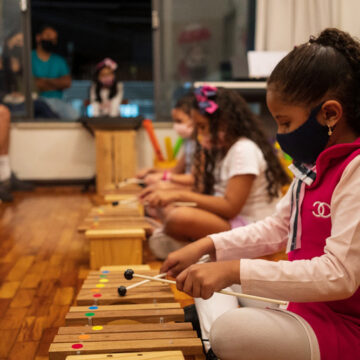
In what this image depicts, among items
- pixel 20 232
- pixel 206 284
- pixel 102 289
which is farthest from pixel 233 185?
pixel 20 232

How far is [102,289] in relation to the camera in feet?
4.86

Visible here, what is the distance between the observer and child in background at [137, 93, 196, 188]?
2820 mm

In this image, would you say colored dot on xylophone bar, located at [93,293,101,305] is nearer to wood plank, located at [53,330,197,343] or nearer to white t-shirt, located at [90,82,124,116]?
wood plank, located at [53,330,197,343]

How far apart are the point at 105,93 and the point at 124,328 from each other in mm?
3746

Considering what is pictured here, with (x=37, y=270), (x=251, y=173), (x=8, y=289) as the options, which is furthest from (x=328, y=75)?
(x=37, y=270)

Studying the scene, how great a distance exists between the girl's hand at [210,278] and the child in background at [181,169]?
1458 mm

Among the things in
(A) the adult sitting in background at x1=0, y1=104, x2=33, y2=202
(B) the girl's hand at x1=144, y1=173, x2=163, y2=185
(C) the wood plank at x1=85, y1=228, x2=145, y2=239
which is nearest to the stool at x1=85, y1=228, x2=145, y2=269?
(C) the wood plank at x1=85, y1=228, x2=145, y2=239

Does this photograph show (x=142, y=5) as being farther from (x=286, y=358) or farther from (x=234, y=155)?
(x=286, y=358)

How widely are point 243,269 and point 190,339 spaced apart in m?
0.25

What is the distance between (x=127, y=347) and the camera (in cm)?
108

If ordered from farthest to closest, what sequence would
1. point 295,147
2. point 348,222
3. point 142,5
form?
point 142,5
point 295,147
point 348,222

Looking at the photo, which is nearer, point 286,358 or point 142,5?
point 286,358

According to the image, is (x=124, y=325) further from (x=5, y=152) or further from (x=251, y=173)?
(x=5, y=152)

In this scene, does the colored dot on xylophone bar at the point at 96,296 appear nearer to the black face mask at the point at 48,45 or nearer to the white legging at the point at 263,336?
the white legging at the point at 263,336
